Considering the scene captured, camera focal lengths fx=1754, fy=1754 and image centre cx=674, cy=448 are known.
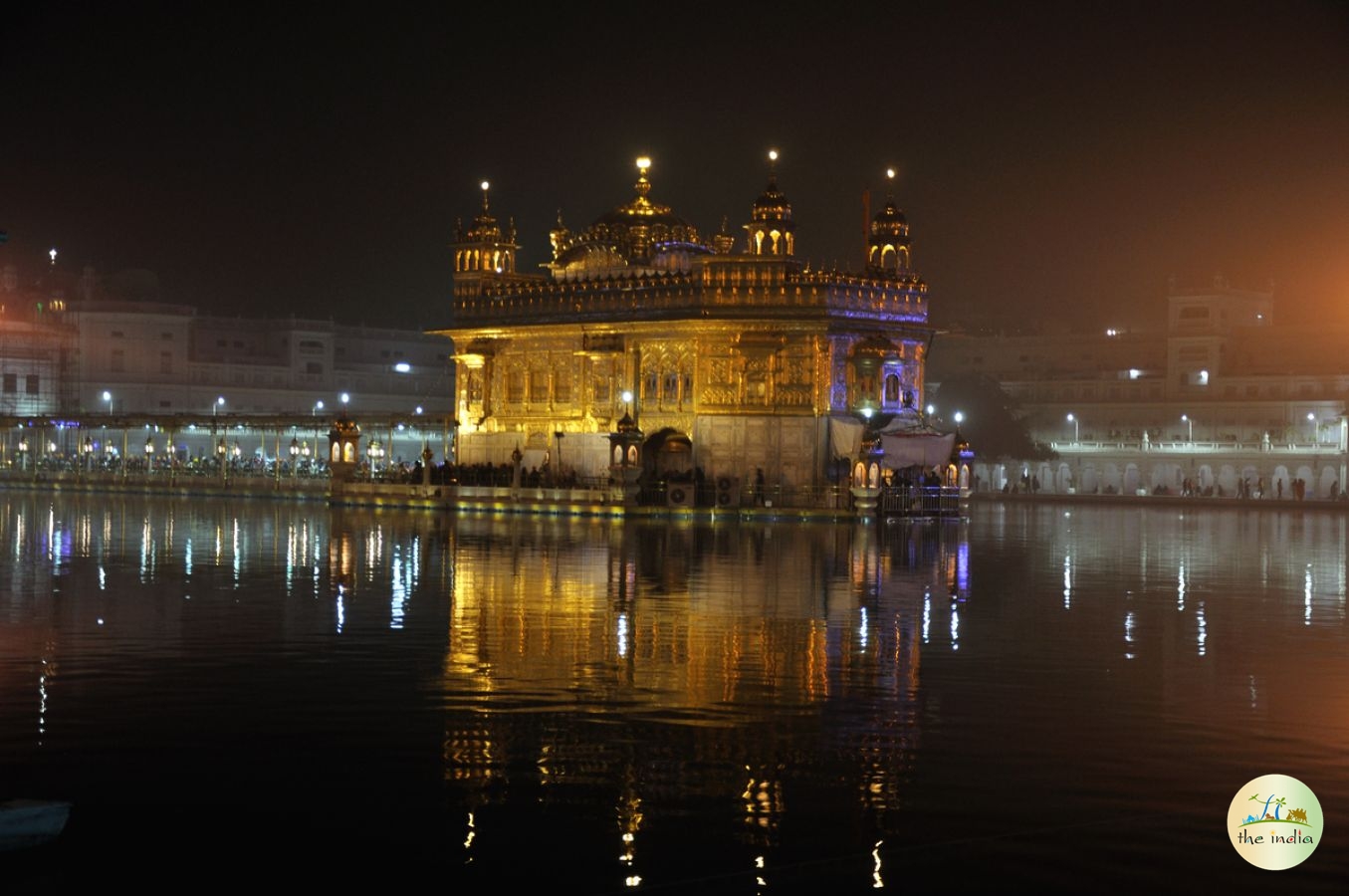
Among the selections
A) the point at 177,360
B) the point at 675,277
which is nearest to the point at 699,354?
the point at 675,277

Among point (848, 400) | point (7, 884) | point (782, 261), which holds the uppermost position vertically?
point (782, 261)

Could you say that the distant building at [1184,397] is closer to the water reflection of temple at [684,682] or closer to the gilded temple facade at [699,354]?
the gilded temple facade at [699,354]

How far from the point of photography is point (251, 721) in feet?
41.5

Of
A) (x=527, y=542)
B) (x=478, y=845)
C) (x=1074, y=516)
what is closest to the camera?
(x=478, y=845)

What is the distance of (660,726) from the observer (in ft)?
41.8

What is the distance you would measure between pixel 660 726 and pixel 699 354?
41.5 meters

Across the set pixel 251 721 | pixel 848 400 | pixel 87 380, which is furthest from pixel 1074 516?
pixel 87 380

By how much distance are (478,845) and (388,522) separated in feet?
116

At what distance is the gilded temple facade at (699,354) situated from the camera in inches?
2071

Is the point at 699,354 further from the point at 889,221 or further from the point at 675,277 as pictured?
the point at 889,221

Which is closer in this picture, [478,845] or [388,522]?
[478,845]

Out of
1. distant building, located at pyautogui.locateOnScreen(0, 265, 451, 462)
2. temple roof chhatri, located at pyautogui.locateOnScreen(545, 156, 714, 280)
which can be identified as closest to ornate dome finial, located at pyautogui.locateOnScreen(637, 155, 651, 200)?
temple roof chhatri, located at pyautogui.locateOnScreen(545, 156, 714, 280)

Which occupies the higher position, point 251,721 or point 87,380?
point 87,380

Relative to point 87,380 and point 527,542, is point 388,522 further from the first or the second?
point 87,380
